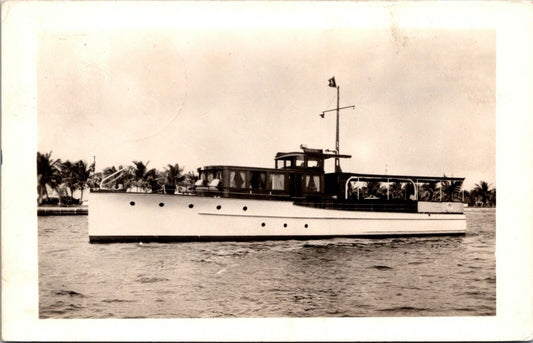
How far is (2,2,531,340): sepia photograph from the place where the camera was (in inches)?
248

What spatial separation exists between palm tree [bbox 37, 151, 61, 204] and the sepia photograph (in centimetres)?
2

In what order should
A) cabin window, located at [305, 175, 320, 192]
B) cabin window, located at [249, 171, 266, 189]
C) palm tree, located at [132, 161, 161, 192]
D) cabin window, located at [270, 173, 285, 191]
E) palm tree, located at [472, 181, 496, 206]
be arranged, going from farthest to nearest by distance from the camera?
cabin window, located at [305, 175, 320, 192]
cabin window, located at [270, 173, 285, 191]
cabin window, located at [249, 171, 266, 189]
palm tree, located at [132, 161, 161, 192]
palm tree, located at [472, 181, 496, 206]

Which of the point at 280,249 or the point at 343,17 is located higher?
the point at 343,17

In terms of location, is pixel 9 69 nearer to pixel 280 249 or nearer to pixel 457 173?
pixel 280 249

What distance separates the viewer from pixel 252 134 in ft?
24.7

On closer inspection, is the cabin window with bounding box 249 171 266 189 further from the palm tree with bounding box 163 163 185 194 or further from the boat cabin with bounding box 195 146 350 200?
the palm tree with bounding box 163 163 185 194

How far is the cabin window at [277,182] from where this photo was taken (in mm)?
10633

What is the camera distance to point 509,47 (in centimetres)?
657

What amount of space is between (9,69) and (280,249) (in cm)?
586

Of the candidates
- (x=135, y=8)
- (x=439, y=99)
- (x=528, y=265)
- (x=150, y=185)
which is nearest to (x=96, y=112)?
(x=135, y=8)

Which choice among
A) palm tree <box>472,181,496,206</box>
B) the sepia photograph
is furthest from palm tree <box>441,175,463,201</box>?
palm tree <box>472,181,496,206</box>

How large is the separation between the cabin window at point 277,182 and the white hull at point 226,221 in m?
0.42

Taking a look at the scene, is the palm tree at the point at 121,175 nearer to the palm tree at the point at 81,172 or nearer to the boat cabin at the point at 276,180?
the palm tree at the point at 81,172

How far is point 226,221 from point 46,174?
4.38 meters
